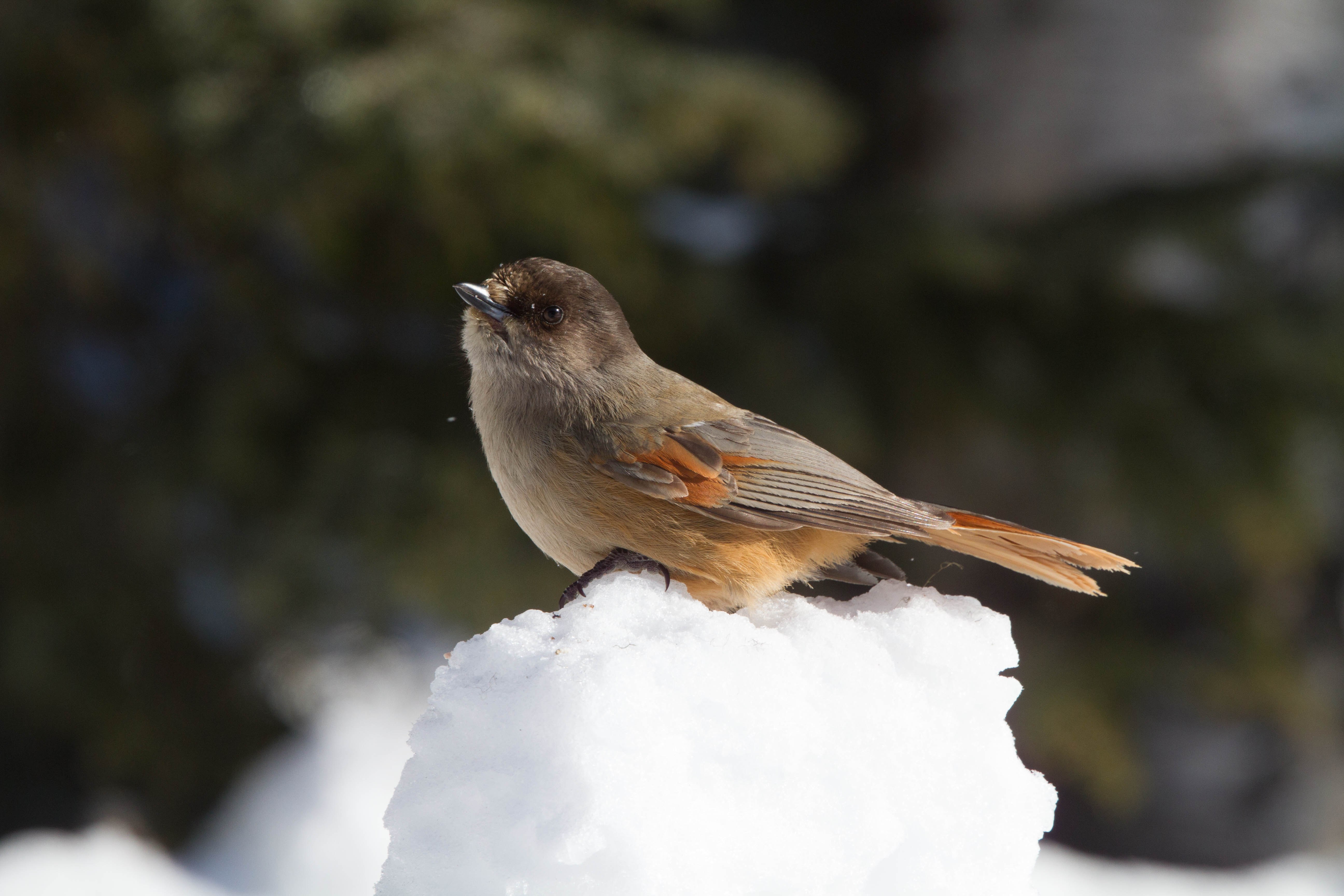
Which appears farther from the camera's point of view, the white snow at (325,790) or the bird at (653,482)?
the white snow at (325,790)

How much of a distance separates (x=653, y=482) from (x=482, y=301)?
0.39 metres

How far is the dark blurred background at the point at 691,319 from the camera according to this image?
129 inches

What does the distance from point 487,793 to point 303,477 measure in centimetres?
276

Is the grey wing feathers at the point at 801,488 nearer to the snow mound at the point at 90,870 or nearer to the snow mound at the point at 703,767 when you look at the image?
the snow mound at the point at 703,767

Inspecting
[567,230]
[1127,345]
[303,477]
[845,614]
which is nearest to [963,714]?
[845,614]

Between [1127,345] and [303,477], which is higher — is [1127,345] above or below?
above

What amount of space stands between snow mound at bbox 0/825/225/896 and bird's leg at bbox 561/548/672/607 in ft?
7.08

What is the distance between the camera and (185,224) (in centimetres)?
382

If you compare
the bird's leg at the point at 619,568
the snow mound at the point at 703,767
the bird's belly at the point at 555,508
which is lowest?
the snow mound at the point at 703,767

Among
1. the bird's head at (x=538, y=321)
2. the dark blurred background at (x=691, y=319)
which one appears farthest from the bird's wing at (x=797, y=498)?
the dark blurred background at (x=691, y=319)

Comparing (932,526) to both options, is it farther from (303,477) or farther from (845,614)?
(303,477)

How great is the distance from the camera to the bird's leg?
152 centimetres

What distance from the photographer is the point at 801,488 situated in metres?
1.65

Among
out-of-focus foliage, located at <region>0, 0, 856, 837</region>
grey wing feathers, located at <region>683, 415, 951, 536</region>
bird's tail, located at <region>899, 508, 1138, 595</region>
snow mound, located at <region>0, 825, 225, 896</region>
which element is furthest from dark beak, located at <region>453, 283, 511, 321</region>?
snow mound, located at <region>0, 825, 225, 896</region>
